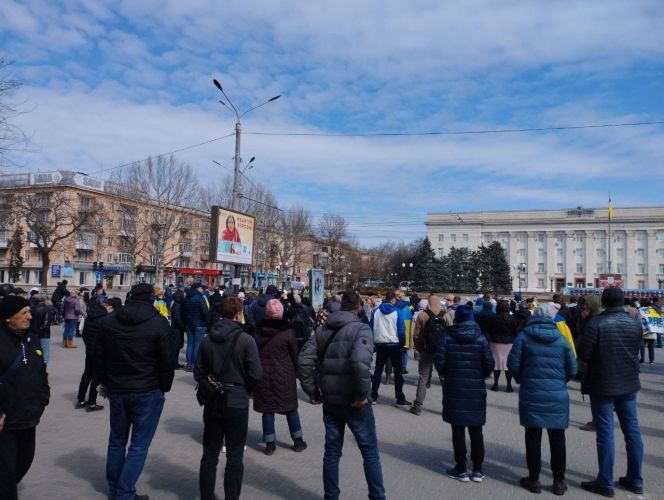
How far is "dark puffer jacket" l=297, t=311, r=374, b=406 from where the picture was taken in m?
4.60

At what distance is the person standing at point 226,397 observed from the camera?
4.69 m

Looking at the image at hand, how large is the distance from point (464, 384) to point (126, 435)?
3.39 m

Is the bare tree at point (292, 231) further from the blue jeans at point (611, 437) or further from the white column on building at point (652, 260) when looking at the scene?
the white column on building at point (652, 260)

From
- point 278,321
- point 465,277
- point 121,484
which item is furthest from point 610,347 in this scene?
point 465,277

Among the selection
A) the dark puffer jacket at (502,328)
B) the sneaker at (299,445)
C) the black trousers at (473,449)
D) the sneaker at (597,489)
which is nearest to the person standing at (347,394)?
the black trousers at (473,449)

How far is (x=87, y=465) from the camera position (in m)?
6.00

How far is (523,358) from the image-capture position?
217 inches

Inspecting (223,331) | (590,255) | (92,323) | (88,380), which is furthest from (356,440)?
(590,255)

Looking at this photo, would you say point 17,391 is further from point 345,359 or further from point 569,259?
point 569,259

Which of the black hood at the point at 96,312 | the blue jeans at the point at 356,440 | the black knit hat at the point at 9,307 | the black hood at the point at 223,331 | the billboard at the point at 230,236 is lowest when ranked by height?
the blue jeans at the point at 356,440

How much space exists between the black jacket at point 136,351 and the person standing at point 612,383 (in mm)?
4123

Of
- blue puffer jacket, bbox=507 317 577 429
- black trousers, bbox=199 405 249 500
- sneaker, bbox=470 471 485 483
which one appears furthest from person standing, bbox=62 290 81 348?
blue puffer jacket, bbox=507 317 577 429

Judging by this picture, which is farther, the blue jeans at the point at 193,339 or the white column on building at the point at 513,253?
the white column on building at the point at 513,253

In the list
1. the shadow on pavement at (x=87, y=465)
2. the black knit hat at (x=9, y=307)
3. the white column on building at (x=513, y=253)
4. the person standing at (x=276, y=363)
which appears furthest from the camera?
the white column on building at (x=513, y=253)
